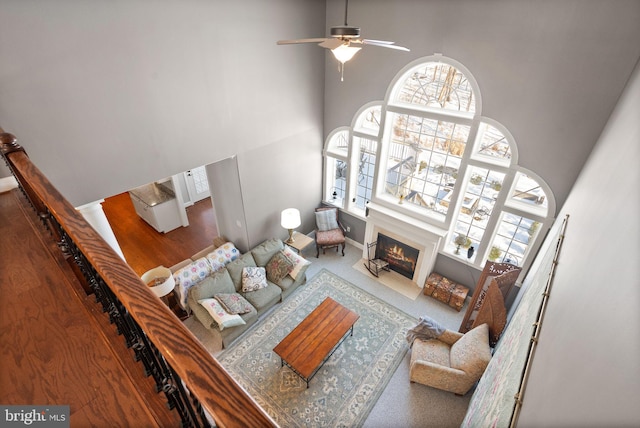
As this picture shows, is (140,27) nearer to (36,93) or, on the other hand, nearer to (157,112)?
(157,112)

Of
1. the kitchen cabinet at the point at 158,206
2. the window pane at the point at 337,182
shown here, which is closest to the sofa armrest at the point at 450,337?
the window pane at the point at 337,182

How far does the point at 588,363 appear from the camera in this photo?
945 millimetres

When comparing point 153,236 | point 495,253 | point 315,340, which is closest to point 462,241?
point 495,253

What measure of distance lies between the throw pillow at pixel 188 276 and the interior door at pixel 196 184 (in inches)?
155

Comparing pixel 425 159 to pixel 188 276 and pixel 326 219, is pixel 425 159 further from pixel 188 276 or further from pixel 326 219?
pixel 188 276

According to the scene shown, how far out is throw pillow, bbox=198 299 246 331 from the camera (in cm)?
Answer: 493

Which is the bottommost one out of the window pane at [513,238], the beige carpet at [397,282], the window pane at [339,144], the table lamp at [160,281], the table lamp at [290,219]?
the beige carpet at [397,282]

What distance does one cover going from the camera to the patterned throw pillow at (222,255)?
5896mm

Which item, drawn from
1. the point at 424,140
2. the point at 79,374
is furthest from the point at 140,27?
the point at 424,140

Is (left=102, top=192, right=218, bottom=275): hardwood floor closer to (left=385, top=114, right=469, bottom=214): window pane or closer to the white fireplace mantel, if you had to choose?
the white fireplace mantel

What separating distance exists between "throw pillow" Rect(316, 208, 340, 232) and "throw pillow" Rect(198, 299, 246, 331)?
9.59 feet

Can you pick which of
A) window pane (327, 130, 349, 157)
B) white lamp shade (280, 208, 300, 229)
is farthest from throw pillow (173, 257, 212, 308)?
window pane (327, 130, 349, 157)

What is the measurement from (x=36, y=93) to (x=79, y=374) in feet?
10.6

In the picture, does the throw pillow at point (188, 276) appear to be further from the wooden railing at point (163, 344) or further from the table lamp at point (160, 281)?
the wooden railing at point (163, 344)
